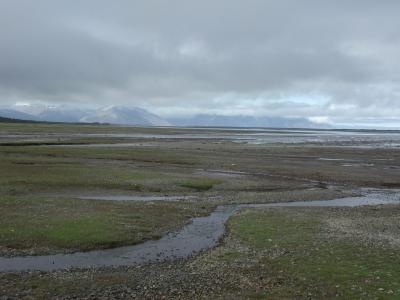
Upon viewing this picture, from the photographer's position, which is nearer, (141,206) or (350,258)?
(350,258)

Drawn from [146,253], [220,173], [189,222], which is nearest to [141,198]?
[189,222]

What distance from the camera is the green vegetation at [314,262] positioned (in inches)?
610

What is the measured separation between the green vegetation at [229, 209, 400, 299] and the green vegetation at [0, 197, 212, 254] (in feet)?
16.0

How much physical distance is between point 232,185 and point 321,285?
29454mm

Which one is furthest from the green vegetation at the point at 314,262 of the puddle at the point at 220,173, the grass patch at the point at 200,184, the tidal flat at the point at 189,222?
the puddle at the point at 220,173

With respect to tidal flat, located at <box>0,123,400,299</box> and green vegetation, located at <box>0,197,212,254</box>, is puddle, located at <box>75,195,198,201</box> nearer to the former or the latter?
tidal flat, located at <box>0,123,400,299</box>

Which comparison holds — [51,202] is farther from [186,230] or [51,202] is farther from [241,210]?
[241,210]

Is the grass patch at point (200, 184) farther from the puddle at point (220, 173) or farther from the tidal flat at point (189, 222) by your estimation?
the puddle at point (220, 173)

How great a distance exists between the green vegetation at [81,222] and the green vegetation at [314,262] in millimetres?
4870

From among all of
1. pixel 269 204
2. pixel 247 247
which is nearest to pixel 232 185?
pixel 269 204

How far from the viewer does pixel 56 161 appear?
60.0 m

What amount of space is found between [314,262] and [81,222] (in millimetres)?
13445

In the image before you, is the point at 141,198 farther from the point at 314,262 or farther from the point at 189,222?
the point at 314,262

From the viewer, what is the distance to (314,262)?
19.0 m
